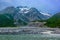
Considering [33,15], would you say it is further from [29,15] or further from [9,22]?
[9,22]

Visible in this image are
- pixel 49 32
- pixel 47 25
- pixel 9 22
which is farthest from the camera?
pixel 9 22

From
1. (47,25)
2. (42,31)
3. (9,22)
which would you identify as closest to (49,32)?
(42,31)

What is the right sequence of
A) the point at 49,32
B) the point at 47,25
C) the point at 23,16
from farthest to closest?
the point at 23,16, the point at 47,25, the point at 49,32

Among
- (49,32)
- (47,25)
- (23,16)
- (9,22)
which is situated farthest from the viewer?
(23,16)

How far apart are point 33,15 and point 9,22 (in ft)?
157

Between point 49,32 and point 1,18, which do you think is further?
point 1,18

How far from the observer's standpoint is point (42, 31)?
63906 mm

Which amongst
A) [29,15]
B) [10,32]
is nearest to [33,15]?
[29,15]

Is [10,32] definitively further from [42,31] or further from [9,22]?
[9,22]

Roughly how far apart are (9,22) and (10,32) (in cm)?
2613

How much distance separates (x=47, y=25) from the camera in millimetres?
78812

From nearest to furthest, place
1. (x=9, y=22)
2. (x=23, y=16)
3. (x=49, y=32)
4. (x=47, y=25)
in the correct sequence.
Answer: (x=49, y=32) < (x=47, y=25) < (x=9, y=22) < (x=23, y=16)

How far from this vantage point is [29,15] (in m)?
134

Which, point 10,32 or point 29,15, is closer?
point 10,32
